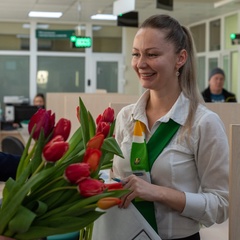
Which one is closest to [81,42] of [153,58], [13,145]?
[13,145]

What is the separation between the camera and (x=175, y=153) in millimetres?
1533

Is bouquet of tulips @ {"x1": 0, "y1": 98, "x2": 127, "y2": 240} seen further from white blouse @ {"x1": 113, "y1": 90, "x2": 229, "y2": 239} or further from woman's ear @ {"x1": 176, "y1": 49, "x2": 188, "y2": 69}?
woman's ear @ {"x1": 176, "y1": 49, "x2": 188, "y2": 69}

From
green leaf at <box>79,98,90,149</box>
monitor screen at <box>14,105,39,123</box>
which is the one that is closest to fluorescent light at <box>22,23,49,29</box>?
monitor screen at <box>14,105,39,123</box>

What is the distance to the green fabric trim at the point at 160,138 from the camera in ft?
5.02

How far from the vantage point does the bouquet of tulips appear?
104 centimetres

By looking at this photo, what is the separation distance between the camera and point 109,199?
3.46 ft

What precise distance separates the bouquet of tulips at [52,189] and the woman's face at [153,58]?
44cm

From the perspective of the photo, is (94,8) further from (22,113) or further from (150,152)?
(150,152)

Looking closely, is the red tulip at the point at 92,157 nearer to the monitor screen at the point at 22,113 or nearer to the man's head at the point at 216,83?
the man's head at the point at 216,83

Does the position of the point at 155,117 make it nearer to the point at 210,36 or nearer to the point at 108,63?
the point at 210,36

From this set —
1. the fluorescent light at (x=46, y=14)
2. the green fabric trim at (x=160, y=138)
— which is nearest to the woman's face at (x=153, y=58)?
the green fabric trim at (x=160, y=138)

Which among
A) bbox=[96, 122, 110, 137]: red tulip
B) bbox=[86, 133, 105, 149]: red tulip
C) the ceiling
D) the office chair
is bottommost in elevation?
the office chair

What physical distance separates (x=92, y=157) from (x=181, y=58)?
0.66m

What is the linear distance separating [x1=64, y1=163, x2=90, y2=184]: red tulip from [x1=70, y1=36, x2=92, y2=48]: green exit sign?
11917 mm
